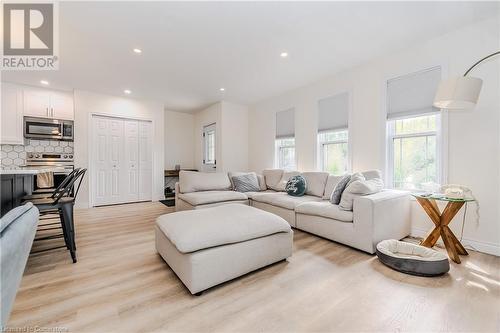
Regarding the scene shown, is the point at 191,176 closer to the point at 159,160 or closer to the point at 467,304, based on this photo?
the point at 159,160

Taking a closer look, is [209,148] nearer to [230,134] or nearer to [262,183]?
[230,134]

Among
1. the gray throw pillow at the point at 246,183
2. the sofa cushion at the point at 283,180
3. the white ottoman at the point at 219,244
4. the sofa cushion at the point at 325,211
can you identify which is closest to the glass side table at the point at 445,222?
the sofa cushion at the point at 325,211

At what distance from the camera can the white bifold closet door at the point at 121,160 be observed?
500 centimetres

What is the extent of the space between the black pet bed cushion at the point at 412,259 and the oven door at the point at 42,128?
241 inches

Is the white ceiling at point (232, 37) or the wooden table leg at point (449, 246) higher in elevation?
the white ceiling at point (232, 37)

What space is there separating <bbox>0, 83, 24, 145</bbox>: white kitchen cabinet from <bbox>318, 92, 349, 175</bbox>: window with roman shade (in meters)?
6.00

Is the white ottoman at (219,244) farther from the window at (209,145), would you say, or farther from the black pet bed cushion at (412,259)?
the window at (209,145)

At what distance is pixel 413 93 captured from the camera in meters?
3.01

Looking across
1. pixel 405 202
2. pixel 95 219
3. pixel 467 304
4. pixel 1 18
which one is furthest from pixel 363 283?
pixel 1 18

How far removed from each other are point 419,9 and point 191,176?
3.90 metres

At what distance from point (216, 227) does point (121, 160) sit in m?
4.52

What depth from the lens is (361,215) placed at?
245 cm

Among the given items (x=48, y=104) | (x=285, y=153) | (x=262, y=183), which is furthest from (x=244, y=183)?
(x=48, y=104)

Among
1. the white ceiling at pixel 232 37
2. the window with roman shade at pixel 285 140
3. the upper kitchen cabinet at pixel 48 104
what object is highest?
the white ceiling at pixel 232 37
